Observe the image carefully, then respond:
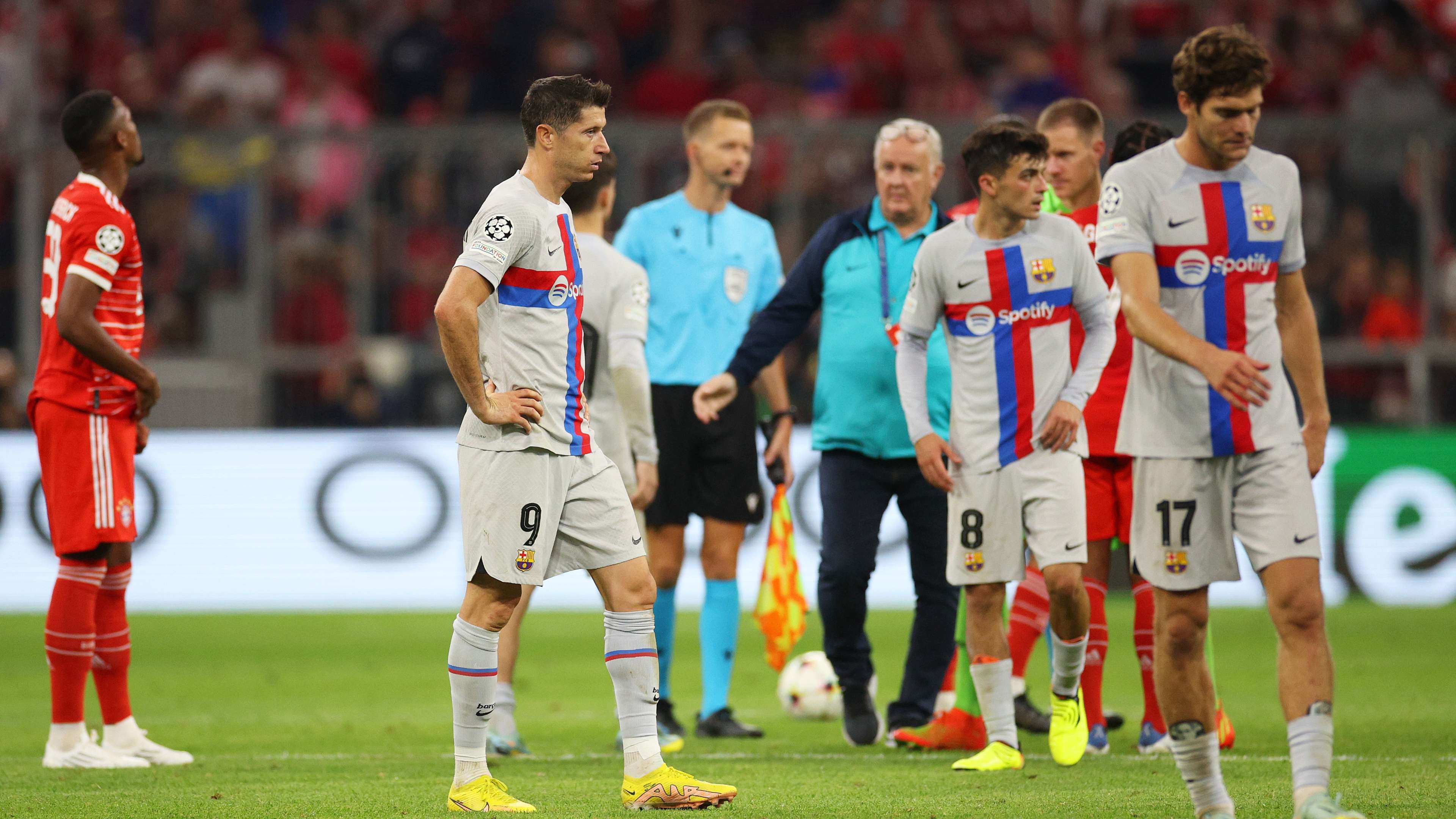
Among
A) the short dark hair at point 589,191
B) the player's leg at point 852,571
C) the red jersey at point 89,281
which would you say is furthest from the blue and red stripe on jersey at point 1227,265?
the red jersey at point 89,281

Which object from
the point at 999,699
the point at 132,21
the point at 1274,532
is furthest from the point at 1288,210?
the point at 132,21

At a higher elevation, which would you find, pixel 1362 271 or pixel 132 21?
pixel 132 21

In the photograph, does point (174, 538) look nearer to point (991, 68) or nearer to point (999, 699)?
point (999, 699)

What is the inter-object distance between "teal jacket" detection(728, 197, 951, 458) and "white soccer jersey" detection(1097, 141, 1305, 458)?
88.9 inches

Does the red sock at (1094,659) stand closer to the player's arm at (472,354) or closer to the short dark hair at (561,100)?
the player's arm at (472,354)

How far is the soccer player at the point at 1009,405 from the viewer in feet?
19.7

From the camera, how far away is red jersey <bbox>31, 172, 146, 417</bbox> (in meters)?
6.31

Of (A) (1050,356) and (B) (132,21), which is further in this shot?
(B) (132,21)

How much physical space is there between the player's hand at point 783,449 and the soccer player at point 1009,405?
139 cm

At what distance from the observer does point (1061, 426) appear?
5945 millimetres

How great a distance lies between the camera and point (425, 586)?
40.2 feet

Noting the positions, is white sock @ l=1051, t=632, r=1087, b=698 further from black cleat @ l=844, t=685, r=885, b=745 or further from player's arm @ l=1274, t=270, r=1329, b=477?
player's arm @ l=1274, t=270, r=1329, b=477

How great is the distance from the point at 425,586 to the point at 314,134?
3740 millimetres

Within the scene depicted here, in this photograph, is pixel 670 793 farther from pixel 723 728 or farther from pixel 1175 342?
pixel 723 728
